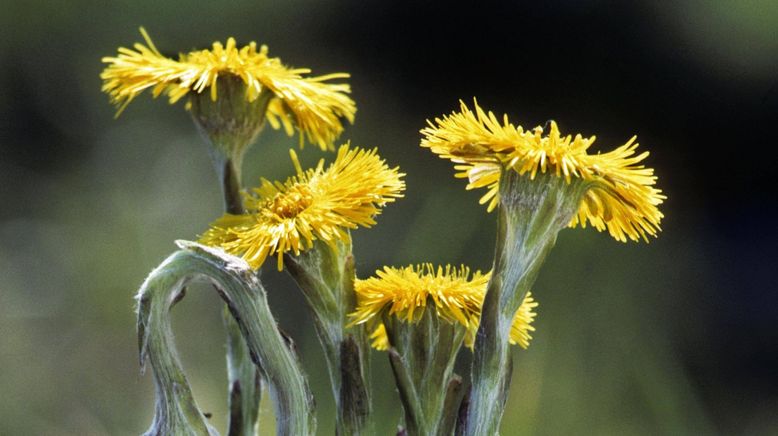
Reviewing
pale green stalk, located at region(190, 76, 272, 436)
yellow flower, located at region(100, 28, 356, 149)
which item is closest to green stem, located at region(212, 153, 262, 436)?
pale green stalk, located at region(190, 76, 272, 436)

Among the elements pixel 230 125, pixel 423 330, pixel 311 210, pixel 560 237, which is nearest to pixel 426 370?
pixel 423 330

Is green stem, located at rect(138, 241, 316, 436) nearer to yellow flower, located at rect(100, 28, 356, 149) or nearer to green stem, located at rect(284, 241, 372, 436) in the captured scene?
green stem, located at rect(284, 241, 372, 436)

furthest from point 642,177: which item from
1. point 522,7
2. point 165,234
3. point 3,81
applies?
point 3,81

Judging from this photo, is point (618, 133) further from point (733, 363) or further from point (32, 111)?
point (32, 111)

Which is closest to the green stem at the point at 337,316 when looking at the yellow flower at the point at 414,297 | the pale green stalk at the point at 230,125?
the yellow flower at the point at 414,297

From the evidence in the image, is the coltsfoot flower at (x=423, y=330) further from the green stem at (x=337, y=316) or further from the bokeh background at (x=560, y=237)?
the bokeh background at (x=560, y=237)

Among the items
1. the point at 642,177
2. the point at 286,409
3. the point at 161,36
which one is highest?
the point at 161,36
